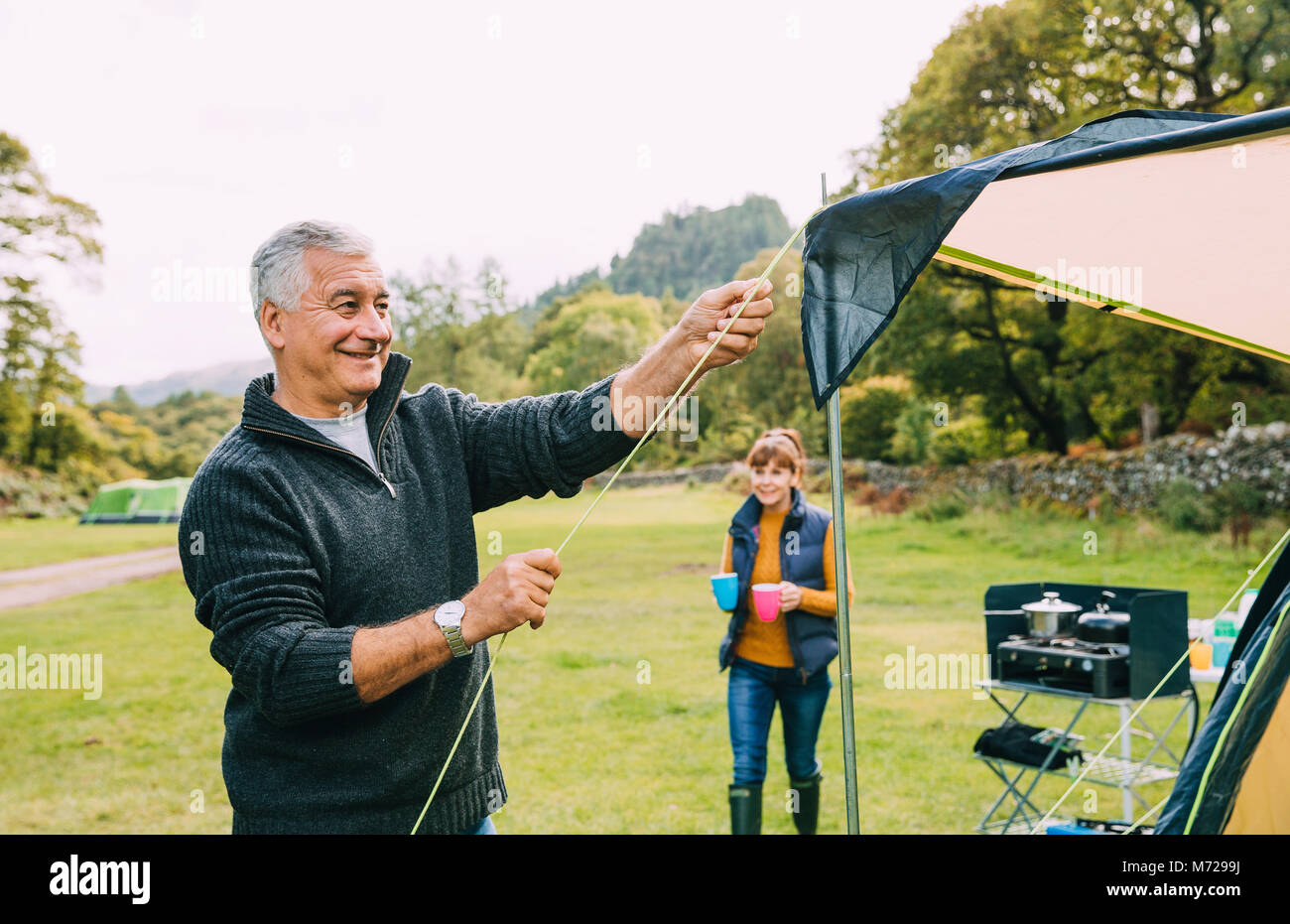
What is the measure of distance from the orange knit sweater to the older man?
7.60ft

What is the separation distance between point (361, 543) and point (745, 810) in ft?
9.10

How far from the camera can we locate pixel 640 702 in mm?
7652

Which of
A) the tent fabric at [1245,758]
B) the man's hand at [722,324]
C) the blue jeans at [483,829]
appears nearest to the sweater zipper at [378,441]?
the man's hand at [722,324]

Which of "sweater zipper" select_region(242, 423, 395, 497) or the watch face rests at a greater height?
"sweater zipper" select_region(242, 423, 395, 497)

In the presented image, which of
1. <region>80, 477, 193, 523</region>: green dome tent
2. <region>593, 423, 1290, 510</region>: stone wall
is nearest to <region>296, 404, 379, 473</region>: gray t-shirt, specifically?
<region>593, 423, 1290, 510</region>: stone wall

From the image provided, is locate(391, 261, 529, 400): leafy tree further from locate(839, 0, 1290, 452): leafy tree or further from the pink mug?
the pink mug

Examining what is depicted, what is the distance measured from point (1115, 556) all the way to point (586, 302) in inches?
1233

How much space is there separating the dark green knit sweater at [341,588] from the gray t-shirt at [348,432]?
2cm

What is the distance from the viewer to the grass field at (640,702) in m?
5.32

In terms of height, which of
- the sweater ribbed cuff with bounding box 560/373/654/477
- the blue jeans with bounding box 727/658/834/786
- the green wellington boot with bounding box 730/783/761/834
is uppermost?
the sweater ribbed cuff with bounding box 560/373/654/477

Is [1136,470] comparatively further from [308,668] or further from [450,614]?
[308,668]

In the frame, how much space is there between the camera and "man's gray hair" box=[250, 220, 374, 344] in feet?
6.47

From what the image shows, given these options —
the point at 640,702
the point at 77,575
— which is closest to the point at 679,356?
the point at 640,702
